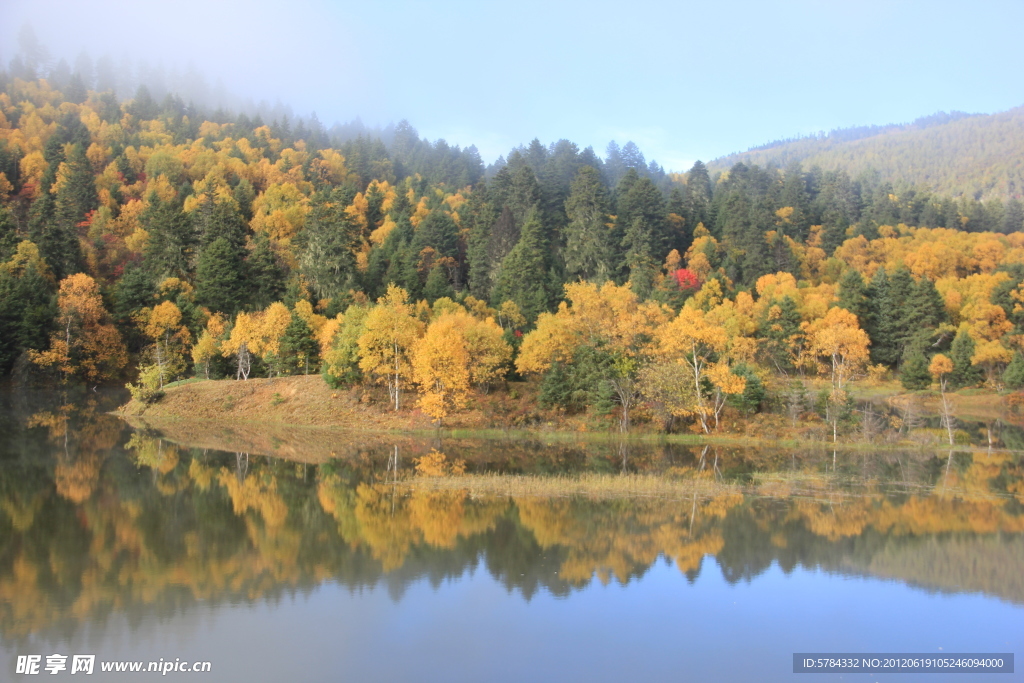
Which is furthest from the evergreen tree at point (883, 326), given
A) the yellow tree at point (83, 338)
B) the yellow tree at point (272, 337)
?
the yellow tree at point (83, 338)

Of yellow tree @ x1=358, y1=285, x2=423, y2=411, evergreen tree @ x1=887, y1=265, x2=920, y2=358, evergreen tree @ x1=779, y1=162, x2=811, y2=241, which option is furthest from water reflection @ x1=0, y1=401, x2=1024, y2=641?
evergreen tree @ x1=779, y1=162, x2=811, y2=241

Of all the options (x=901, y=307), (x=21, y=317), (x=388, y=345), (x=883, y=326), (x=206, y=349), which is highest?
(x=21, y=317)

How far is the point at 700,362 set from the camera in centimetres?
3956

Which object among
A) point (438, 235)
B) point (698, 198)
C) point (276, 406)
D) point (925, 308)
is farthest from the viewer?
point (698, 198)

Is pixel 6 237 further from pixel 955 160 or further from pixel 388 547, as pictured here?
pixel 955 160

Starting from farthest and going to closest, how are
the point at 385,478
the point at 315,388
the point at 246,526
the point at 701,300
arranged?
the point at 701,300 → the point at 315,388 → the point at 385,478 → the point at 246,526

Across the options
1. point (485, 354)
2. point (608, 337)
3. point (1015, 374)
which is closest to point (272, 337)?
point (485, 354)

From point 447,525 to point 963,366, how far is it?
183 ft

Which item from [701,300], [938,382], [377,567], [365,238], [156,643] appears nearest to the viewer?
[156,643]

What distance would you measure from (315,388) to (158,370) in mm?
12277

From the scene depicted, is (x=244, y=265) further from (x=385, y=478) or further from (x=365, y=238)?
(x=385, y=478)

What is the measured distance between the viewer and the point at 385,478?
87.8ft

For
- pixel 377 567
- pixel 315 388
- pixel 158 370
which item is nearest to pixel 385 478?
pixel 377 567

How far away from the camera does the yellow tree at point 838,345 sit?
165 feet
